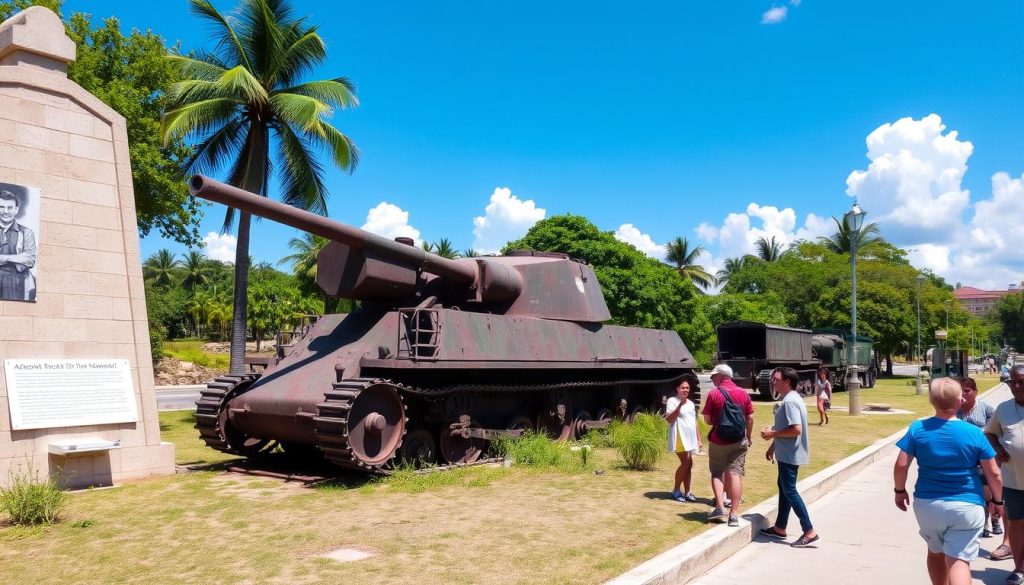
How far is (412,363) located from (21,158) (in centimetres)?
521

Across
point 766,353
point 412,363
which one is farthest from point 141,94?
point 766,353

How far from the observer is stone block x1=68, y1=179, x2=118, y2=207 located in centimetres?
934

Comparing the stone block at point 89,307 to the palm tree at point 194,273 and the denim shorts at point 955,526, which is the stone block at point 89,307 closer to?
the denim shorts at point 955,526

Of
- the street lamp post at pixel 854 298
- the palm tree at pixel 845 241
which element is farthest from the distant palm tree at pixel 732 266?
the street lamp post at pixel 854 298

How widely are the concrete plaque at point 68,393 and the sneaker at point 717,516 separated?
7099 millimetres

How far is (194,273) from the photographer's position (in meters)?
78.0

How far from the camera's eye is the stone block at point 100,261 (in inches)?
366

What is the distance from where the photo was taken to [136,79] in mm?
16969

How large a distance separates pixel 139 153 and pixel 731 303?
122 ft

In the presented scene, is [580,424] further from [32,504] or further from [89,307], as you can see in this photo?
[32,504]

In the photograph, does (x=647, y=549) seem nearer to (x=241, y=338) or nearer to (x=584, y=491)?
(x=584, y=491)

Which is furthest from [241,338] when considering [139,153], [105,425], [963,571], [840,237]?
[840,237]

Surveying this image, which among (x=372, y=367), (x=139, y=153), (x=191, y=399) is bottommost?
(x=191, y=399)

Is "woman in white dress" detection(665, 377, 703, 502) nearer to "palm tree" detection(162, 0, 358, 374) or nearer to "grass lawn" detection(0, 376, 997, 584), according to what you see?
"grass lawn" detection(0, 376, 997, 584)
